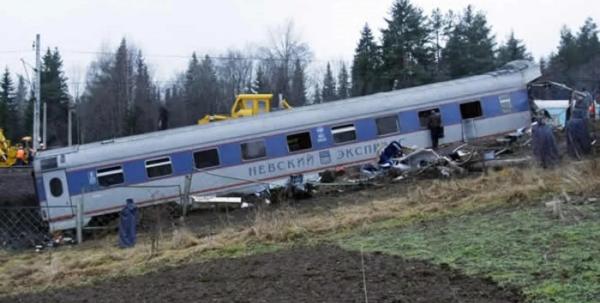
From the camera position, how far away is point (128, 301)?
683 centimetres

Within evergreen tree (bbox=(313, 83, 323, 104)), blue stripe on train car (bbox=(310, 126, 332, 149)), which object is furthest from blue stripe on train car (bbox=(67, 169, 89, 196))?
evergreen tree (bbox=(313, 83, 323, 104))

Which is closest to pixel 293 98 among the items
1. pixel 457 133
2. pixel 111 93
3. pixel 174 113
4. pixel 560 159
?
pixel 174 113

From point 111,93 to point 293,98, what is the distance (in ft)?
71.6

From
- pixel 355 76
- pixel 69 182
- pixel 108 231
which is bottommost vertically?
pixel 108 231

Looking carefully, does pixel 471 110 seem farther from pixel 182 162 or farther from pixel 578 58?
pixel 578 58

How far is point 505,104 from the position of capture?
74.1 ft

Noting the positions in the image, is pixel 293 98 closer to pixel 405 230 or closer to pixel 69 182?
pixel 69 182

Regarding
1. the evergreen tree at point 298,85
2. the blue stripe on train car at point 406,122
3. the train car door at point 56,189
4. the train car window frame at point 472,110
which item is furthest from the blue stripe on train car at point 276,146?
the evergreen tree at point 298,85

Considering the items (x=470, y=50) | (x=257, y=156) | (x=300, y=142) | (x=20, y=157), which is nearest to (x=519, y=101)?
(x=300, y=142)

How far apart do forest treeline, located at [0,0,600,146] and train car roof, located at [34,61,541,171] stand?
3697 cm

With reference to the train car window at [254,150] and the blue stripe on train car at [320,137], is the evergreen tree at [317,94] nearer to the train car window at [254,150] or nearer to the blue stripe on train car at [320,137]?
the blue stripe on train car at [320,137]

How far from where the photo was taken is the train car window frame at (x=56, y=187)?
811 inches

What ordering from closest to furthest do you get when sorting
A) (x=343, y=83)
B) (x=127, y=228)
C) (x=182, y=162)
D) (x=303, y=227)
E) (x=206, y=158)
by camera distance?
(x=303, y=227)
(x=127, y=228)
(x=182, y=162)
(x=206, y=158)
(x=343, y=83)

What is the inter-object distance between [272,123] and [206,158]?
7.49 feet
